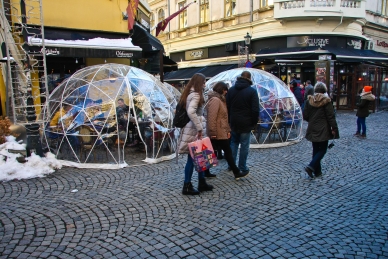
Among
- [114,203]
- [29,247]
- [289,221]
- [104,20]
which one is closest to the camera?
[29,247]

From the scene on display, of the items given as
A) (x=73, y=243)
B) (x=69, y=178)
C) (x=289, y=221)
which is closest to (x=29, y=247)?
(x=73, y=243)

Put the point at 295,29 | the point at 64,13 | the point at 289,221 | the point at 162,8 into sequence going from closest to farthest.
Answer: the point at 289,221 < the point at 64,13 < the point at 295,29 < the point at 162,8

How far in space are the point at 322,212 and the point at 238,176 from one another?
173 cm

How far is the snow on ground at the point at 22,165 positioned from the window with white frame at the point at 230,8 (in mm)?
19824

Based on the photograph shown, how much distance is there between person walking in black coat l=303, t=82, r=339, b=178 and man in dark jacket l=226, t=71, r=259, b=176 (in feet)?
3.45

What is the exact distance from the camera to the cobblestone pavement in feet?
11.4

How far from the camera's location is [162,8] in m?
30.7

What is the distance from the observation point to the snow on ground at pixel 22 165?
6031 mm

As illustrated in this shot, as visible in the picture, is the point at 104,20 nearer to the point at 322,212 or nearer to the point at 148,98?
the point at 148,98

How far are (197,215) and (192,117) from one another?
1460 millimetres

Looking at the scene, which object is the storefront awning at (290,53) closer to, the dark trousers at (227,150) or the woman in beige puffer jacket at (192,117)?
the dark trousers at (227,150)

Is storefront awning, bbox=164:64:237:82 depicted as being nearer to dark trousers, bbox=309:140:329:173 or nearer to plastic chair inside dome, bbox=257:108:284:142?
plastic chair inside dome, bbox=257:108:284:142

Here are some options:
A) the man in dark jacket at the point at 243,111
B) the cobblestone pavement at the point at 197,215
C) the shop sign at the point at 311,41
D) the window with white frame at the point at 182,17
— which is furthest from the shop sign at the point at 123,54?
the window with white frame at the point at 182,17

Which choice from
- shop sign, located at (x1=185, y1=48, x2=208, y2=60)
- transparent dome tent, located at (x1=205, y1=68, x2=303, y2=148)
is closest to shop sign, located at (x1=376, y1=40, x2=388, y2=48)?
shop sign, located at (x1=185, y1=48, x2=208, y2=60)
